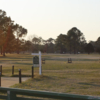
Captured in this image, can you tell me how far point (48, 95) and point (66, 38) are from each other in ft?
415

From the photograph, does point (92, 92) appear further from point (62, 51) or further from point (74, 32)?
point (62, 51)

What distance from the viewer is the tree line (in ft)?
262

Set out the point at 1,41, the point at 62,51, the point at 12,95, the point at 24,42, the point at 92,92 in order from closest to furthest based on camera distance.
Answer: the point at 12,95
the point at 92,92
the point at 1,41
the point at 24,42
the point at 62,51

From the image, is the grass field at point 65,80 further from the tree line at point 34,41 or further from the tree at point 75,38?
the tree at point 75,38

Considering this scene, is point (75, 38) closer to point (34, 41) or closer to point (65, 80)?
point (34, 41)

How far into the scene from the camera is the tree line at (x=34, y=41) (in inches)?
3145

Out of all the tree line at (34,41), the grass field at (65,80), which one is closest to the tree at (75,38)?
the tree line at (34,41)

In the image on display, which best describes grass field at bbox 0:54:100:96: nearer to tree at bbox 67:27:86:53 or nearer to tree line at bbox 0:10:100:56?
tree line at bbox 0:10:100:56

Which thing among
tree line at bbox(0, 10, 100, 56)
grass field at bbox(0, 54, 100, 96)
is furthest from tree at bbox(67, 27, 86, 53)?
grass field at bbox(0, 54, 100, 96)

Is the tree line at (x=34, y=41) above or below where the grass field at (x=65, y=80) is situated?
above

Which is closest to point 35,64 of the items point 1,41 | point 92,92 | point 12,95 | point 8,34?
point 92,92

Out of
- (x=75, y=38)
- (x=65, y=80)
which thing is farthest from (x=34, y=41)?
(x=65, y=80)

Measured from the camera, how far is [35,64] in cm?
1714

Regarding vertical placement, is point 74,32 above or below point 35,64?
above
